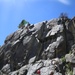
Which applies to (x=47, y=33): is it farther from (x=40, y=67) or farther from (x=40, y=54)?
(x=40, y=67)

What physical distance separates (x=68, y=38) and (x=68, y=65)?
421 inches

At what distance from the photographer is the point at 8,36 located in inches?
2383

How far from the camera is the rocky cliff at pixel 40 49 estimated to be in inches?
1628

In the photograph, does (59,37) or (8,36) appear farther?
(8,36)

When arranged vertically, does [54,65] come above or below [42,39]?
below

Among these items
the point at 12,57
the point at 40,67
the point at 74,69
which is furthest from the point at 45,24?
the point at 74,69

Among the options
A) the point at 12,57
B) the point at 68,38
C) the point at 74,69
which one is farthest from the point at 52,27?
the point at 74,69

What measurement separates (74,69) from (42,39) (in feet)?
49.3

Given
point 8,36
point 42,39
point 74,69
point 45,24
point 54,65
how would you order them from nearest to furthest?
1. point 74,69
2. point 54,65
3. point 42,39
4. point 45,24
5. point 8,36

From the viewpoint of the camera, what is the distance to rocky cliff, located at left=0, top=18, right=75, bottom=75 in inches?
1628

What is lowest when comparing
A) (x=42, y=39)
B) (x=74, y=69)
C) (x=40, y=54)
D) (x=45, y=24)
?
(x=74, y=69)

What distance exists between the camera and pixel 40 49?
49.4 metres

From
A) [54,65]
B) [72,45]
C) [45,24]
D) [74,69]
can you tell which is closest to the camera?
[74,69]

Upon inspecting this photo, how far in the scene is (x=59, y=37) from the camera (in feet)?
156
